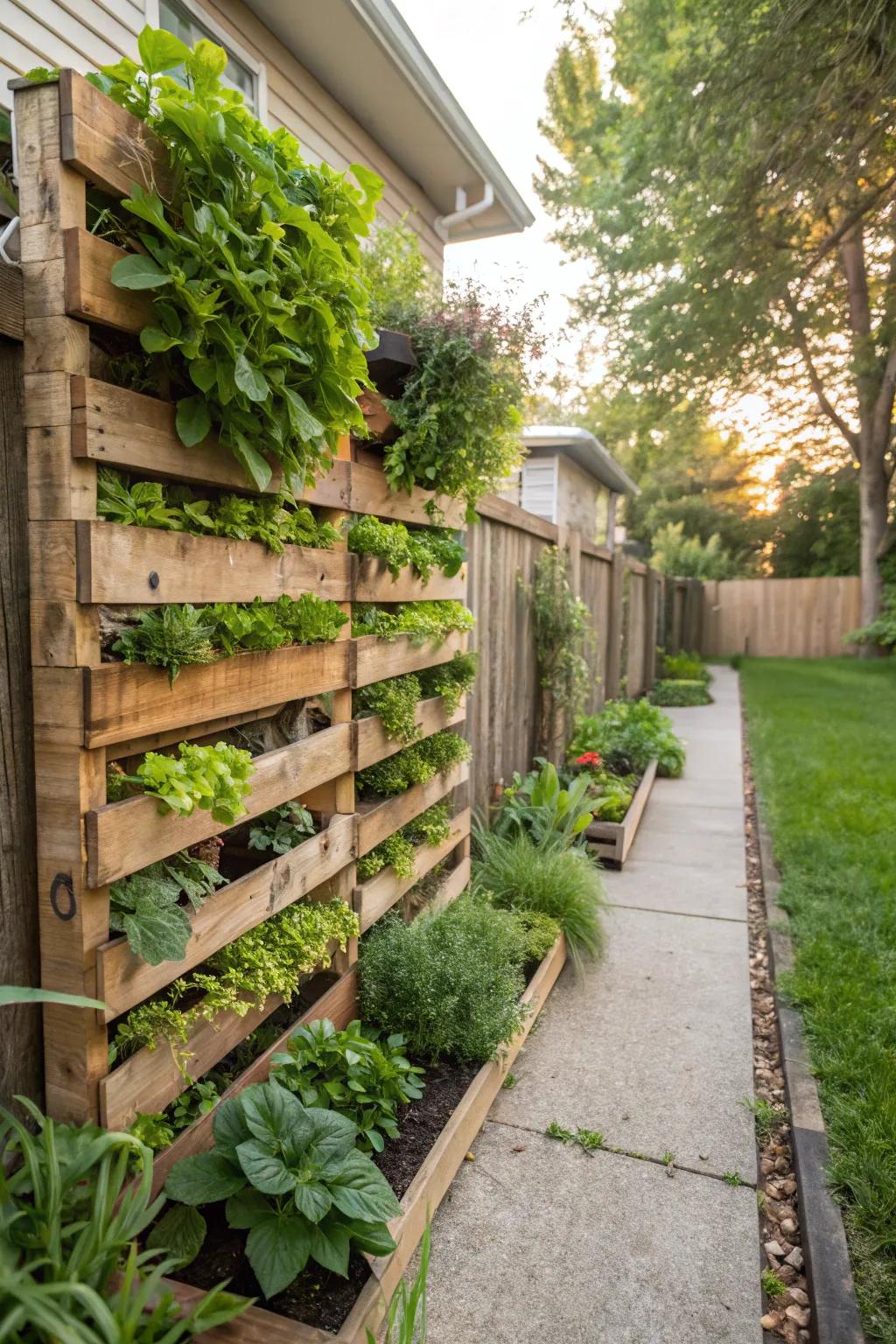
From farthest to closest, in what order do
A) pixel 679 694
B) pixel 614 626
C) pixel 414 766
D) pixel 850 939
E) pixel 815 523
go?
pixel 815 523
pixel 679 694
pixel 614 626
pixel 850 939
pixel 414 766

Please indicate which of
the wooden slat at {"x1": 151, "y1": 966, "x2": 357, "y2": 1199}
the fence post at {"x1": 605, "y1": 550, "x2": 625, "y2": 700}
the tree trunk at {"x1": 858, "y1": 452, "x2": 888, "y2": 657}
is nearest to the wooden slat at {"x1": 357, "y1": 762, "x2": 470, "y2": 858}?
the wooden slat at {"x1": 151, "y1": 966, "x2": 357, "y2": 1199}

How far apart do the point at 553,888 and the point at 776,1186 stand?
4.76 feet

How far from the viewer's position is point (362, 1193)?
1.55m

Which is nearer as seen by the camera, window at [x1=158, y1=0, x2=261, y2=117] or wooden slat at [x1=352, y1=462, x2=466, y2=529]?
wooden slat at [x1=352, y1=462, x2=466, y2=529]

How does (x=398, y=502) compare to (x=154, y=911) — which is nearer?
(x=154, y=911)

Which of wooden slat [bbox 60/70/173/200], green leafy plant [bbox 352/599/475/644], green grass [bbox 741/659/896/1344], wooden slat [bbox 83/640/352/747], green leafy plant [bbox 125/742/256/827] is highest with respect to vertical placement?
wooden slat [bbox 60/70/173/200]

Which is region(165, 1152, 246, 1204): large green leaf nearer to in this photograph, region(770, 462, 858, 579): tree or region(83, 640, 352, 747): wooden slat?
region(83, 640, 352, 747): wooden slat

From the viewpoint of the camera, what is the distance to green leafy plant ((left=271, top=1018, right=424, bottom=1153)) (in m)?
1.91

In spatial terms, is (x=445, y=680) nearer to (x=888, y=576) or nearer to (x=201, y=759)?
(x=201, y=759)

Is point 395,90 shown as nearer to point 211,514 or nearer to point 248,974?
point 211,514

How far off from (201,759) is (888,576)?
19.8m

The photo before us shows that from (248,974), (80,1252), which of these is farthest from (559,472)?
(80,1252)

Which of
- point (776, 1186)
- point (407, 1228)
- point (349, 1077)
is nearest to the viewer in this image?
point (407, 1228)

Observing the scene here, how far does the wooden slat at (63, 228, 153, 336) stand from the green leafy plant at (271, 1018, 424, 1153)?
1.65 metres
